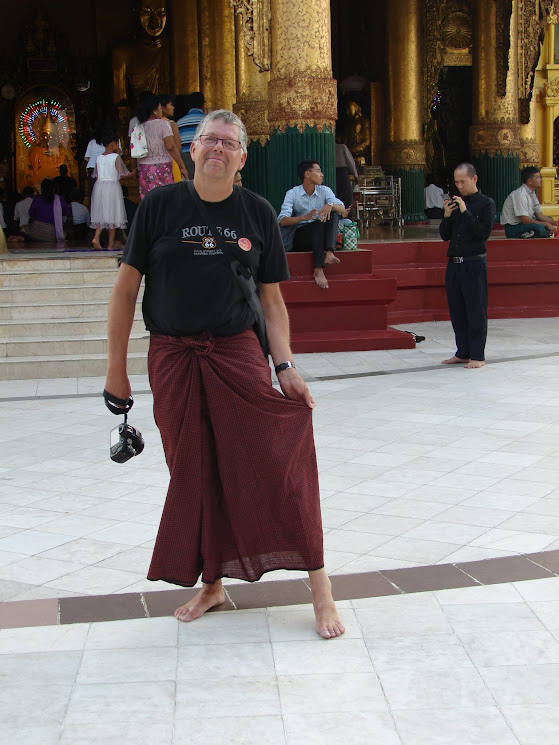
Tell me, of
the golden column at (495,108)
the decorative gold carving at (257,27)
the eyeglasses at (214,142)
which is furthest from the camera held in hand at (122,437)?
the golden column at (495,108)

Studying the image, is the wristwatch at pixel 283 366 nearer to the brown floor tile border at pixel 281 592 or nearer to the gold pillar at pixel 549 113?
the brown floor tile border at pixel 281 592

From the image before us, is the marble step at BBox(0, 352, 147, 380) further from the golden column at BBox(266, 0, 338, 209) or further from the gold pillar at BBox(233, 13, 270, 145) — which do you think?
the gold pillar at BBox(233, 13, 270, 145)

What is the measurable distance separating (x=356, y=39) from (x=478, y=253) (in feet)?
35.8

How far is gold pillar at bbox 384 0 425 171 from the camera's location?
16.5 meters

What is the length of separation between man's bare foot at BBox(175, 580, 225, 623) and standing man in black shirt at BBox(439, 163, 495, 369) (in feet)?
17.2

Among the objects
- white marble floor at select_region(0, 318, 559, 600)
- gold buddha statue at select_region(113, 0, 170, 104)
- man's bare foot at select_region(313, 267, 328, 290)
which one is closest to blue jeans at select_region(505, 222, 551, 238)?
man's bare foot at select_region(313, 267, 328, 290)

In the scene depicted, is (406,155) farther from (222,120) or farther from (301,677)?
(301,677)

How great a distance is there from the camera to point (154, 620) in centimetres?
349

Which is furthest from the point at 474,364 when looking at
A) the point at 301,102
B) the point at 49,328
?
the point at 49,328

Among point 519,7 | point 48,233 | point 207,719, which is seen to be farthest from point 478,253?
point 519,7

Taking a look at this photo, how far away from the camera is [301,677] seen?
3.02m

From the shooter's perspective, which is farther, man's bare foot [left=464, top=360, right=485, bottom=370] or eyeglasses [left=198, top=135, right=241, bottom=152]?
man's bare foot [left=464, top=360, right=485, bottom=370]

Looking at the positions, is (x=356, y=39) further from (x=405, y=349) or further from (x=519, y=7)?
(x=405, y=349)

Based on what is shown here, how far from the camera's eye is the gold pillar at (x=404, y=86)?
1652 cm
